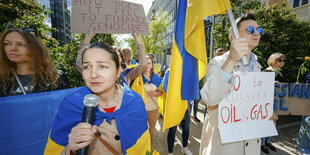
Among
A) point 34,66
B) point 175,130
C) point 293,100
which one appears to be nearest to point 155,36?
point 175,130

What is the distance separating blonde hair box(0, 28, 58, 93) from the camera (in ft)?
6.03

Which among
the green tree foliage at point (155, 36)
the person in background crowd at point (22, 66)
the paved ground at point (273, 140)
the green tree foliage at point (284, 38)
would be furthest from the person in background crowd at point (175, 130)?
the green tree foliage at point (155, 36)

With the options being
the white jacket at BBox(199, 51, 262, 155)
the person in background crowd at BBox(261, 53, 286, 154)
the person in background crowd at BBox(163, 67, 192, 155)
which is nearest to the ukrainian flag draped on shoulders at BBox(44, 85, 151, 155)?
the white jacket at BBox(199, 51, 262, 155)

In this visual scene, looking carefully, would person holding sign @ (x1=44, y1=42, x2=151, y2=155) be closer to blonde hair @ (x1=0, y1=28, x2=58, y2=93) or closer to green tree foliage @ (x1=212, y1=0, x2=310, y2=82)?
blonde hair @ (x1=0, y1=28, x2=58, y2=93)

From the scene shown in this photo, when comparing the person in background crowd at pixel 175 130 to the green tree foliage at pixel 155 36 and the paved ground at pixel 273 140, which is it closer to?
the paved ground at pixel 273 140

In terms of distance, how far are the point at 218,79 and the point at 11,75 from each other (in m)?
2.49

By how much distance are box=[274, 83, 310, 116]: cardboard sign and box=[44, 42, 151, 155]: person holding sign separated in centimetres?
240

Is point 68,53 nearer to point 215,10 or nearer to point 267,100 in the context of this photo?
point 215,10

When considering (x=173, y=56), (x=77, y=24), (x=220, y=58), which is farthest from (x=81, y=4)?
(x=220, y=58)

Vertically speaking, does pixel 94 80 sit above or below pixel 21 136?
above

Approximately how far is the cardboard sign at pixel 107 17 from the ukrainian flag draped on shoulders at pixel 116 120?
3.37 feet

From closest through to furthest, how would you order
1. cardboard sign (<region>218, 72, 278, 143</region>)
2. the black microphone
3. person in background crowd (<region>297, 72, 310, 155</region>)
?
the black microphone < cardboard sign (<region>218, 72, 278, 143</region>) < person in background crowd (<region>297, 72, 310, 155</region>)

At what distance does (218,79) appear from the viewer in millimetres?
1173

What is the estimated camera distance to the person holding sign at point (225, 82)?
1.17 metres
